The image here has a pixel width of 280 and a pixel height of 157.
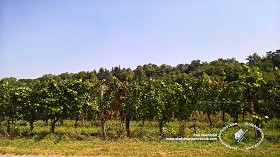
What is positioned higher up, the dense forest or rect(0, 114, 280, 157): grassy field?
the dense forest

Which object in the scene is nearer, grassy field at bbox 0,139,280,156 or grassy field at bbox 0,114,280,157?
grassy field at bbox 0,139,280,156

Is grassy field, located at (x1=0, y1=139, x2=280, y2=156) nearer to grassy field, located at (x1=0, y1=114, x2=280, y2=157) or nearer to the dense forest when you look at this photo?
grassy field, located at (x1=0, y1=114, x2=280, y2=157)

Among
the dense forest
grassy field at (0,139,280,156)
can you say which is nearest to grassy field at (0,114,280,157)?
grassy field at (0,139,280,156)

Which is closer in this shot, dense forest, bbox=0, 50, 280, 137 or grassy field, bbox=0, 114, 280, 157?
grassy field, bbox=0, 114, 280, 157

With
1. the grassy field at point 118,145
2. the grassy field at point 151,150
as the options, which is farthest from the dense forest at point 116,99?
the grassy field at point 151,150

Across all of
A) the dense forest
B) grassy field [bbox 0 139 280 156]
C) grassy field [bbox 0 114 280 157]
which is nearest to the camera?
grassy field [bbox 0 139 280 156]

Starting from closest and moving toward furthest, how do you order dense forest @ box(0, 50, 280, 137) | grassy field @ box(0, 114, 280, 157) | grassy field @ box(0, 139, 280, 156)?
grassy field @ box(0, 139, 280, 156), grassy field @ box(0, 114, 280, 157), dense forest @ box(0, 50, 280, 137)

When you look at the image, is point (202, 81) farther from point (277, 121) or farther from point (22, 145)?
point (22, 145)

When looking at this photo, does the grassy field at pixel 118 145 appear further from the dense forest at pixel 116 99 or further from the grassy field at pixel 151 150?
the dense forest at pixel 116 99

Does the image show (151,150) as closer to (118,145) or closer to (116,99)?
(118,145)

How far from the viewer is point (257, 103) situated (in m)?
15.7

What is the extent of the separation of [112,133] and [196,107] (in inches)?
209

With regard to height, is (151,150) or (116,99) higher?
(116,99)

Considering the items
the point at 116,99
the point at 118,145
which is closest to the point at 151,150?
the point at 118,145
